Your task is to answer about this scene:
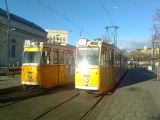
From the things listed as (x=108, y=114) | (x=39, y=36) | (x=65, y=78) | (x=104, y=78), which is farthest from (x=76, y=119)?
(x=39, y=36)

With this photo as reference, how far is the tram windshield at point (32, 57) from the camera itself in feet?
65.0

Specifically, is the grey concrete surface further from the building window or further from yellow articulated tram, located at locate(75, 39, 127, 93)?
the building window

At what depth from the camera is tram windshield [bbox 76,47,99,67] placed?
1761 centimetres

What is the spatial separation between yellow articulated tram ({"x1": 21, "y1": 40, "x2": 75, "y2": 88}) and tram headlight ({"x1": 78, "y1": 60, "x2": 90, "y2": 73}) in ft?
9.74

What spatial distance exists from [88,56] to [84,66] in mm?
599

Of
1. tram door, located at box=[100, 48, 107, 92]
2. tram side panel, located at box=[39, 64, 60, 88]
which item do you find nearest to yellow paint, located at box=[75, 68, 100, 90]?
tram door, located at box=[100, 48, 107, 92]

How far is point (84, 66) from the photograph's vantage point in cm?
1780

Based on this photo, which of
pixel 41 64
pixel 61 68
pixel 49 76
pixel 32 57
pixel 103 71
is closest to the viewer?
pixel 103 71

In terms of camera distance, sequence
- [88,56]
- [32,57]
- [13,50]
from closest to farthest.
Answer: [88,56], [32,57], [13,50]

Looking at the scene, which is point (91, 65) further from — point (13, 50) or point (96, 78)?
point (13, 50)

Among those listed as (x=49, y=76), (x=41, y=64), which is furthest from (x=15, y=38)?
(x=41, y=64)

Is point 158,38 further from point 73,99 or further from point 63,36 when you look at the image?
point 63,36

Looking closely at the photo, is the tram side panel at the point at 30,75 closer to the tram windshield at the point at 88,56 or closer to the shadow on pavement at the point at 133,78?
the tram windshield at the point at 88,56

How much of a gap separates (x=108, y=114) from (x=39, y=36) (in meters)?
66.9
